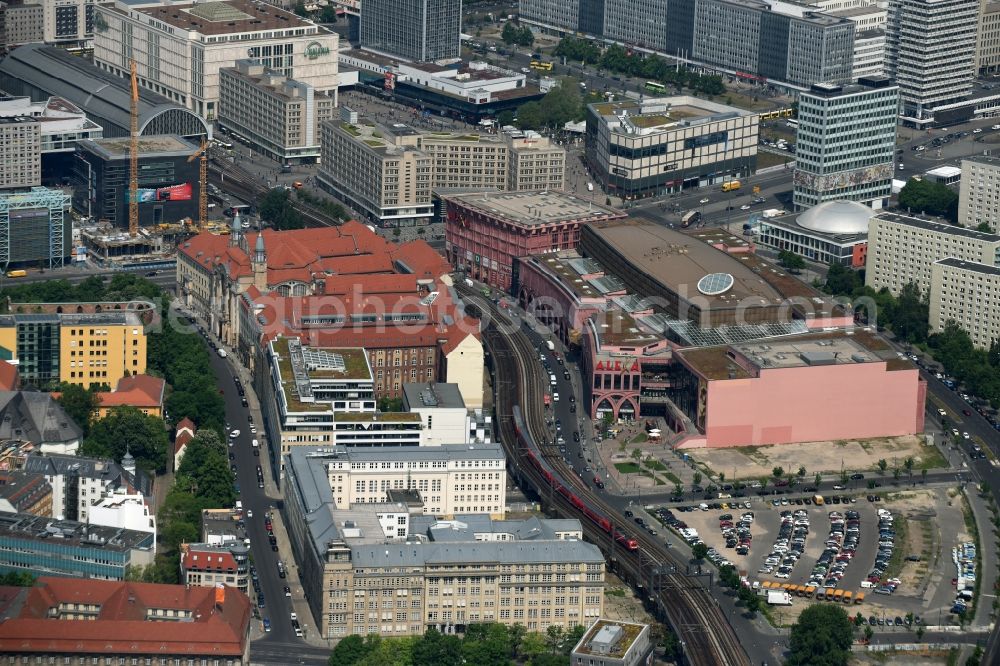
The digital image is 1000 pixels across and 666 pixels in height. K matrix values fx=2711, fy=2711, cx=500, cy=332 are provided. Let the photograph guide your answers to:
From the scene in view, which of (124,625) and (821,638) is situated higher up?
(124,625)

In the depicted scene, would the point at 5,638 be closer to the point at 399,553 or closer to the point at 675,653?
the point at 399,553

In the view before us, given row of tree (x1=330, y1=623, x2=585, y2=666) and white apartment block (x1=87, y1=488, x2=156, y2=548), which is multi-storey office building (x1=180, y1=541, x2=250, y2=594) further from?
row of tree (x1=330, y1=623, x2=585, y2=666)

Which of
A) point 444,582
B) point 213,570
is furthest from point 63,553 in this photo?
point 444,582

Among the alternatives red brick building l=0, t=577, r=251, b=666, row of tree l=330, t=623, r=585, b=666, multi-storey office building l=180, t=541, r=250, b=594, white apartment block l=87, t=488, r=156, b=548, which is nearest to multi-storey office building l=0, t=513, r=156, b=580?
white apartment block l=87, t=488, r=156, b=548

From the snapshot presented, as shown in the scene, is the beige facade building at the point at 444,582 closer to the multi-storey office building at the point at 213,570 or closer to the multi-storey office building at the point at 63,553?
the multi-storey office building at the point at 213,570

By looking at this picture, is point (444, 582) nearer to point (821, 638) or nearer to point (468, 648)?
point (468, 648)

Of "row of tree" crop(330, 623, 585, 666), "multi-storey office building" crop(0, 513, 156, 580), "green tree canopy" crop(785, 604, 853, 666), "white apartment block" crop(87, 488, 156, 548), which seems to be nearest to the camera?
"row of tree" crop(330, 623, 585, 666)
